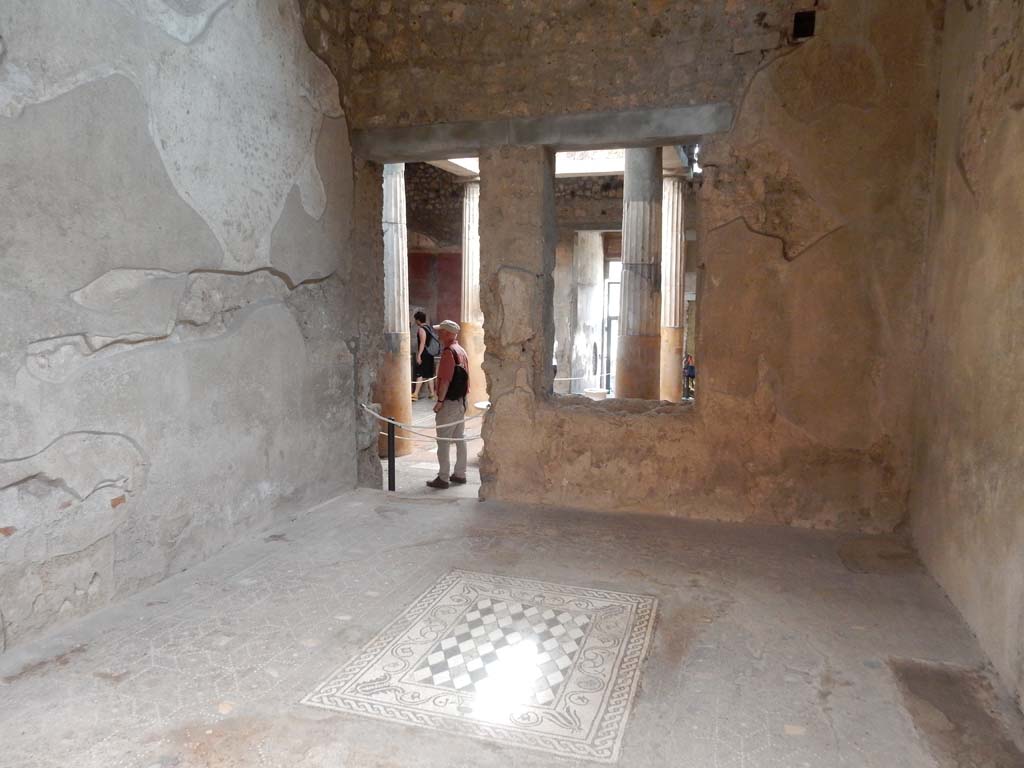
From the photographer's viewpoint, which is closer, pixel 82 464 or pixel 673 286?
pixel 82 464

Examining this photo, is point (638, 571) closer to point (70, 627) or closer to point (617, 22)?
point (70, 627)

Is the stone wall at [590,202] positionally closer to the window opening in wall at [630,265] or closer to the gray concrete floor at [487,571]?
the window opening in wall at [630,265]

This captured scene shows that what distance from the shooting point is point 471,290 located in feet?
32.9

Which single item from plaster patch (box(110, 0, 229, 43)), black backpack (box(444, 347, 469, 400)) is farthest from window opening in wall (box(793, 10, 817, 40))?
black backpack (box(444, 347, 469, 400))

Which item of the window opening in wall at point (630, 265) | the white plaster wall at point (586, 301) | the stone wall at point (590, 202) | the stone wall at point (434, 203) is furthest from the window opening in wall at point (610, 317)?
the stone wall at point (434, 203)

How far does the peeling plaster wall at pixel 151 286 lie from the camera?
6.86 feet

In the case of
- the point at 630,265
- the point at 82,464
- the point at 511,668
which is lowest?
the point at 511,668

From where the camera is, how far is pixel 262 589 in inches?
100

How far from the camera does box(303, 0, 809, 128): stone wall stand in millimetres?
3252

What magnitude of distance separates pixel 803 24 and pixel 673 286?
6.42 metres

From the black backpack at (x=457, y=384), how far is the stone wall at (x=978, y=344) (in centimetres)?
321

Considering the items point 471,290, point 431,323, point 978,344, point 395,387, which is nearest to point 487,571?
point 978,344

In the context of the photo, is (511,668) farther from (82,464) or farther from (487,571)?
(82,464)

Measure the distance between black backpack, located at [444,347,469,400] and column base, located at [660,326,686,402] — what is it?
4881 mm
